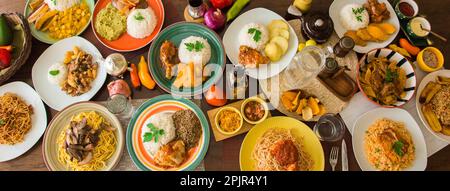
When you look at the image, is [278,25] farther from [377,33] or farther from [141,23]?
[141,23]

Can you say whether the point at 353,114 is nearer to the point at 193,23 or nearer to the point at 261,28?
the point at 261,28

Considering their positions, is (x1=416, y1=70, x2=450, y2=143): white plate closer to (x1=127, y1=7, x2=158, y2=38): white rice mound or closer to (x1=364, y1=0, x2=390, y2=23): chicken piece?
(x1=364, y1=0, x2=390, y2=23): chicken piece

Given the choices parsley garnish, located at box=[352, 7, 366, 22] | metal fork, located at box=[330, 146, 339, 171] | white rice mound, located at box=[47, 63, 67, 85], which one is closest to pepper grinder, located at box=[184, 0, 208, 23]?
white rice mound, located at box=[47, 63, 67, 85]

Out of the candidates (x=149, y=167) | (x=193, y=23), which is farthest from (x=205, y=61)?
(x=149, y=167)

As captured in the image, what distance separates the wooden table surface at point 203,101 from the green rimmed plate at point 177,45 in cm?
10

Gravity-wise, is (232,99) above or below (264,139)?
above

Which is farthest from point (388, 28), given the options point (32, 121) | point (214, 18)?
point (32, 121)

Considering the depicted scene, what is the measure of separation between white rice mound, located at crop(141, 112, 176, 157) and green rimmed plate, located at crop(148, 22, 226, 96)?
207 mm

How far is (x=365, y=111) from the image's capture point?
6.59ft

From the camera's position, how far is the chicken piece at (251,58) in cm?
204

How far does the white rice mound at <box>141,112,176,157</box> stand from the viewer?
6.33 feet

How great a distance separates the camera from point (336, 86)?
2.03 meters

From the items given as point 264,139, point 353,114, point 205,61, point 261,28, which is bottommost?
point 264,139

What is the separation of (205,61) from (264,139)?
2.28 feet
